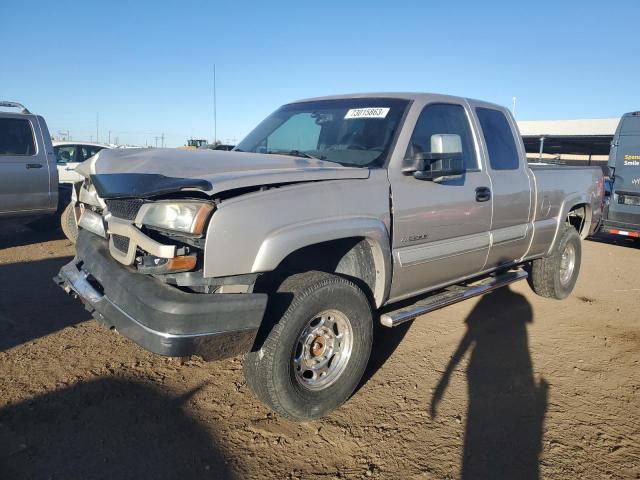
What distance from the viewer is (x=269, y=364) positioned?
2648mm

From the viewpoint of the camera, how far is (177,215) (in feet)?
7.99

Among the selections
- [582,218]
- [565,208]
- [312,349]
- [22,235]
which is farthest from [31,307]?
[582,218]

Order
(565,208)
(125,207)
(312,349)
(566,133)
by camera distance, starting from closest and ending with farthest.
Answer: (125,207) → (312,349) → (565,208) → (566,133)

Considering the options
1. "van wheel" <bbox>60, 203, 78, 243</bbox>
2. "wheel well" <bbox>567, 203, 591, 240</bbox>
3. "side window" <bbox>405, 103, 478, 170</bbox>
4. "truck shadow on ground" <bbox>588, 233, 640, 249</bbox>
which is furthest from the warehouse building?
"van wheel" <bbox>60, 203, 78, 243</bbox>

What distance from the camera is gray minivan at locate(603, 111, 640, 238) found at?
8.77 metres

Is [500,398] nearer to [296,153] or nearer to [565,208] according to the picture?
[296,153]

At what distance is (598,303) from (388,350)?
121 inches

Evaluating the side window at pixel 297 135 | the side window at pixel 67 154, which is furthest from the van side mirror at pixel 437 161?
the side window at pixel 67 154

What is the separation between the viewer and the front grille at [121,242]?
9.03 ft

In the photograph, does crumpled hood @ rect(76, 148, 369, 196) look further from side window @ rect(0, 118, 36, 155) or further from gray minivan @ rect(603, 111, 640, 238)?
gray minivan @ rect(603, 111, 640, 238)

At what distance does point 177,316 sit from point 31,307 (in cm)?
301

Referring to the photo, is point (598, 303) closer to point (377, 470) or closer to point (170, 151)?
point (377, 470)

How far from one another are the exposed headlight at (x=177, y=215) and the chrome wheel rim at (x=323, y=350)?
908 mm

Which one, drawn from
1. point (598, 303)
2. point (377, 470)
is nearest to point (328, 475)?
point (377, 470)
